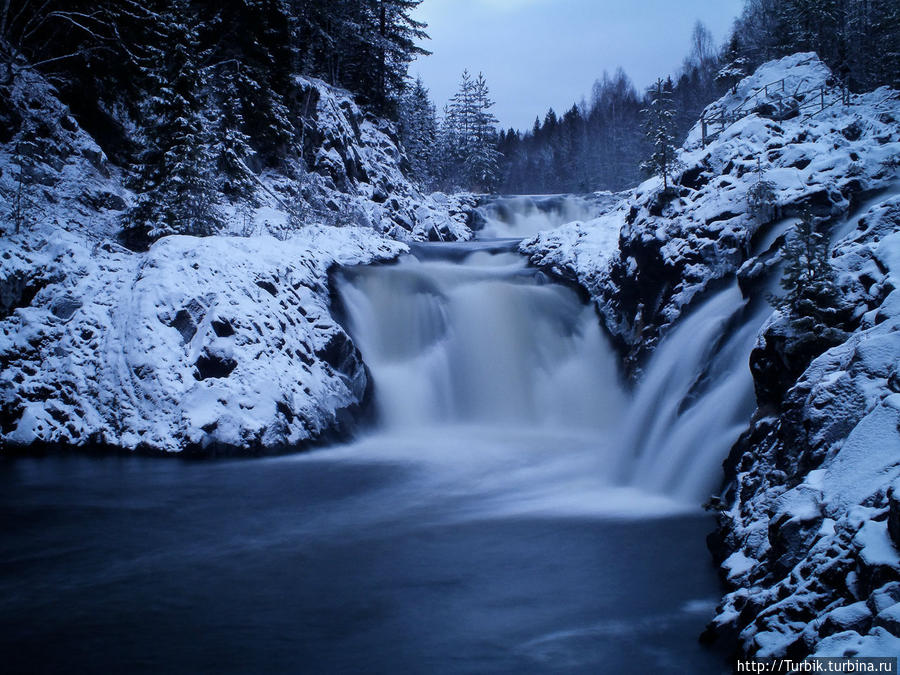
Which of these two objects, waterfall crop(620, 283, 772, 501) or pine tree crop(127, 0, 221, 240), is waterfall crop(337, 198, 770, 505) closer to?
waterfall crop(620, 283, 772, 501)

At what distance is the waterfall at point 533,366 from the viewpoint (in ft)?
34.1

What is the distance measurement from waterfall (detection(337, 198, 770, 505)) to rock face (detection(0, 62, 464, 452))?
1548 mm

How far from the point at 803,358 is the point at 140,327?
11.5m

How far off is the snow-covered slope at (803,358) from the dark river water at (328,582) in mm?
927

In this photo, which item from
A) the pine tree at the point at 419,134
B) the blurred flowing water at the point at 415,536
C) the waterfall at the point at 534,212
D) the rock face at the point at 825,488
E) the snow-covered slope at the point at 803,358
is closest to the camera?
the rock face at the point at 825,488

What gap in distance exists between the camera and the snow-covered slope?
3.75 m

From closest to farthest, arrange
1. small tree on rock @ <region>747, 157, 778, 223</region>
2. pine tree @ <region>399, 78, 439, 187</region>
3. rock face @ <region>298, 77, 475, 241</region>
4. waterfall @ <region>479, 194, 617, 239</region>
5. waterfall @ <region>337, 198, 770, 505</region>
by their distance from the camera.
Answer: waterfall @ <region>337, 198, 770, 505</region> → small tree on rock @ <region>747, 157, 778, 223</region> → rock face @ <region>298, 77, 475, 241</region> → waterfall @ <region>479, 194, 617, 239</region> → pine tree @ <region>399, 78, 439, 187</region>

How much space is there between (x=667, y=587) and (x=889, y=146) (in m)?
10.4

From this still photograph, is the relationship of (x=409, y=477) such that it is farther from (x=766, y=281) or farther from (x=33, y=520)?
(x=766, y=281)

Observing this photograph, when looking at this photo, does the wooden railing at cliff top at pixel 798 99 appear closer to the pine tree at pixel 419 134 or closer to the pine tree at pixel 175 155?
the pine tree at pixel 175 155

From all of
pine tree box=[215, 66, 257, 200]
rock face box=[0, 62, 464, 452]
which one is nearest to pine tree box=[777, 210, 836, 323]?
rock face box=[0, 62, 464, 452]

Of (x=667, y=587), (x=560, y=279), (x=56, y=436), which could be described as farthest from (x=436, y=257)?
(x=667, y=587)

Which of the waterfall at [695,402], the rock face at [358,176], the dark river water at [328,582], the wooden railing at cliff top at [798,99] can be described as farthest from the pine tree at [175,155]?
the wooden railing at cliff top at [798,99]

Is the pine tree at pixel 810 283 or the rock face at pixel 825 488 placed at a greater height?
the pine tree at pixel 810 283
